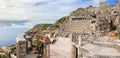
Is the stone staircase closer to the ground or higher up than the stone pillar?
closer to the ground

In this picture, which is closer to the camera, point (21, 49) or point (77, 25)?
point (21, 49)

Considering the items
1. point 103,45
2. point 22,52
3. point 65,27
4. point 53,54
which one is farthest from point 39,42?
point 65,27

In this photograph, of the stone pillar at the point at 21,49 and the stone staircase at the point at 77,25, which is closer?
the stone pillar at the point at 21,49

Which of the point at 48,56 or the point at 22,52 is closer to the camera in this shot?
the point at 22,52

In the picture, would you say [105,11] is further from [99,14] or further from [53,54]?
[53,54]

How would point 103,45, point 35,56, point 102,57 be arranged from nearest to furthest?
1. point 102,57
2. point 103,45
3. point 35,56

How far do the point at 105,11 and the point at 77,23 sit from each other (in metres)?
6.11

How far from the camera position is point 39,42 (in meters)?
26.2

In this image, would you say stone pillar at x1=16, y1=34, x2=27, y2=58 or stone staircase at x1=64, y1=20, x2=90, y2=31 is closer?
stone pillar at x1=16, y1=34, x2=27, y2=58

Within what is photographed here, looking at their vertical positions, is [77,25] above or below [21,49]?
below

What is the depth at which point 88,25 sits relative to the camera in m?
46.4

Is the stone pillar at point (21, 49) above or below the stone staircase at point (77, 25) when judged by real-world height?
above

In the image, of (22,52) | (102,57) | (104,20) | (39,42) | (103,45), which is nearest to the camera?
(102,57)

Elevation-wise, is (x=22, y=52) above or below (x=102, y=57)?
below
